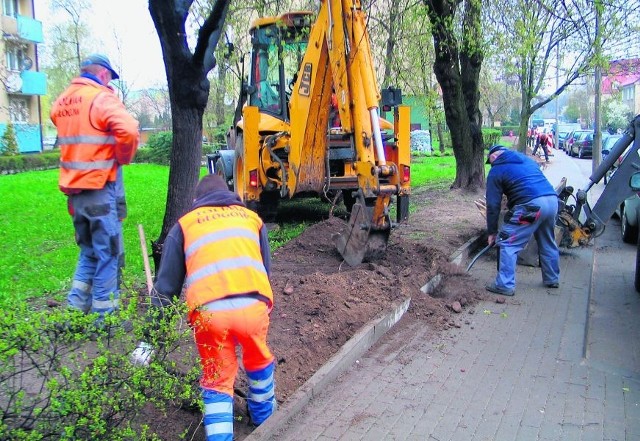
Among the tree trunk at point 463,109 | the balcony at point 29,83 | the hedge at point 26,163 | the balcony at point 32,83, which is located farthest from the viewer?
the balcony at point 32,83

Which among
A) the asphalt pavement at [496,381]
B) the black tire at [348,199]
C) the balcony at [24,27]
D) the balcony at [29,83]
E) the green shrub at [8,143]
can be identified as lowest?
the asphalt pavement at [496,381]

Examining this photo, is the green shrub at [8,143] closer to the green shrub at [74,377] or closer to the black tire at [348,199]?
the black tire at [348,199]

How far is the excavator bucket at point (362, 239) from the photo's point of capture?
707 centimetres

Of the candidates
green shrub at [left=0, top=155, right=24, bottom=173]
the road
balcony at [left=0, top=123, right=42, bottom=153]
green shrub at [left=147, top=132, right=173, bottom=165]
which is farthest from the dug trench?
balcony at [left=0, top=123, right=42, bottom=153]

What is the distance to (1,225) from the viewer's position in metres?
11.6

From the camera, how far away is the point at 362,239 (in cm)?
721

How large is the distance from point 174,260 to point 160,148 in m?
30.9

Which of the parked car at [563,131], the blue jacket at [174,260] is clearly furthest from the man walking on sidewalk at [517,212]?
the parked car at [563,131]

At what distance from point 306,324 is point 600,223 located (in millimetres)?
4929

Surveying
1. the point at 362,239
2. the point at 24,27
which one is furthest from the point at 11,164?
the point at 362,239

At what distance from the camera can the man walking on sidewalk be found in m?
7.13

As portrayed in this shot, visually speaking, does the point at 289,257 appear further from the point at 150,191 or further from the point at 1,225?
the point at 150,191

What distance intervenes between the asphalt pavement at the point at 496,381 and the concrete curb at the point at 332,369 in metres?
0.01

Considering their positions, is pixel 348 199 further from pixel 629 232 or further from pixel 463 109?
pixel 629 232
